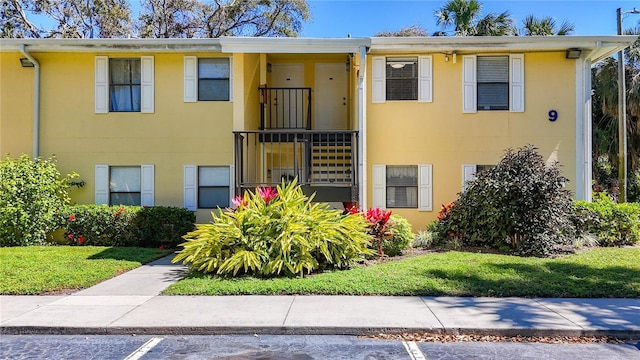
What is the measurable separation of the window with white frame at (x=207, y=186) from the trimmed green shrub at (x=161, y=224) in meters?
0.81

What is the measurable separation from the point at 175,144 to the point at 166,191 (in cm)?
130

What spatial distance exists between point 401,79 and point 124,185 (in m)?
8.13

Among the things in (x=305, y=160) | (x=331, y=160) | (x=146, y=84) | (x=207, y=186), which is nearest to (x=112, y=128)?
(x=146, y=84)

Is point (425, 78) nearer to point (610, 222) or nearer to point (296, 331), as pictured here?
point (610, 222)

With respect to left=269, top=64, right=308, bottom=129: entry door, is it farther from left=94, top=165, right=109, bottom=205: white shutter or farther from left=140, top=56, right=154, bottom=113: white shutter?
left=94, top=165, right=109, bottom=205: white shutter

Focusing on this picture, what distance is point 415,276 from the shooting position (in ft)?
24.8

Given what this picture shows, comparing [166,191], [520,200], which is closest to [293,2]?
[166,191]

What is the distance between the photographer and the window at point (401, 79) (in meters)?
12.2

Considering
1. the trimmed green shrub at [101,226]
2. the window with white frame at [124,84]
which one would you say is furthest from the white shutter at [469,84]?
the trimmed green shrub at [101,226]

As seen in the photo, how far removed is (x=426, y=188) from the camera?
12.0m

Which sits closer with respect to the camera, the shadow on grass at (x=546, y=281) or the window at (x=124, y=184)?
the shadow on grass at (x=546, y=281)

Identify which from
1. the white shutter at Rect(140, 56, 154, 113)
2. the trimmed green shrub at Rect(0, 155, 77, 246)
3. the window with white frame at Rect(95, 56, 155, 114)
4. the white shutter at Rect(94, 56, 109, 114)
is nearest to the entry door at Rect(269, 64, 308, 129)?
the white shutter at Rect(140, 56, 154, 113)

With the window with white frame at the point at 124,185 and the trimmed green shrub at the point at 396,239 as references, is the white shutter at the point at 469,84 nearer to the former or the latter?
the trimmed green shrub at the point at 396,239

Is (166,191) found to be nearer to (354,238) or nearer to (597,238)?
(354,238)
